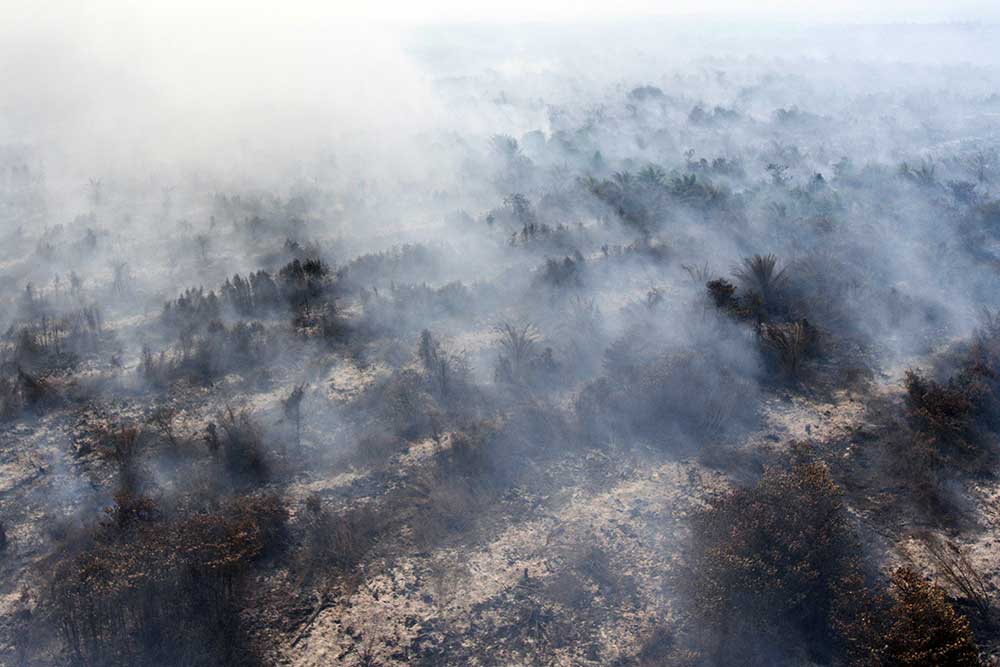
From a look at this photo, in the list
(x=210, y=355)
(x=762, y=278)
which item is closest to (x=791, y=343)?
(x=762, y=278)

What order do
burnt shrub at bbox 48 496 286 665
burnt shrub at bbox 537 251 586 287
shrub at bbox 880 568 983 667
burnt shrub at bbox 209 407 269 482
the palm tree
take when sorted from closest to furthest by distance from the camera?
shrub at bbox 880 568 983 667 < burnt shrub at bbox 48 496 286 665 < burnt shrub at bbox 209 407 269 482 < the palm tree < burnt shrub at bbox 537 251 586 287

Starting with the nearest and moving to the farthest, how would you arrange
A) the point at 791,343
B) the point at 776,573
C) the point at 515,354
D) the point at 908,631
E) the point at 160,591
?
1. the point at 908,631
2. the point at 776,573
3. the point at 160,591
4. the point at 791,343
5. the point at 515,354

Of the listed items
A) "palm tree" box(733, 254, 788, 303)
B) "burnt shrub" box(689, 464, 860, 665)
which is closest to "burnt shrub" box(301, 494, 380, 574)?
"burnt shrub" box(689, 464, 860, 665)

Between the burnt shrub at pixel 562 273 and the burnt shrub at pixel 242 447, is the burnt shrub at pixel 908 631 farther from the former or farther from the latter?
the burnt shrub at pixel 562 273

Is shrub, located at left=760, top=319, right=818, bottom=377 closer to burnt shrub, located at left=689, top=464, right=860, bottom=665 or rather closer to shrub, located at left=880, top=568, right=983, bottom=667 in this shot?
burnt shrub, located at left=689, top=464, right=860, bottom=665

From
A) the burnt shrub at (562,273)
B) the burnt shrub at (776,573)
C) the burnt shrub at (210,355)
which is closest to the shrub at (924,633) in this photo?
the burnt shrub at (776,573)

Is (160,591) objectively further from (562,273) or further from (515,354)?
(562,273)
